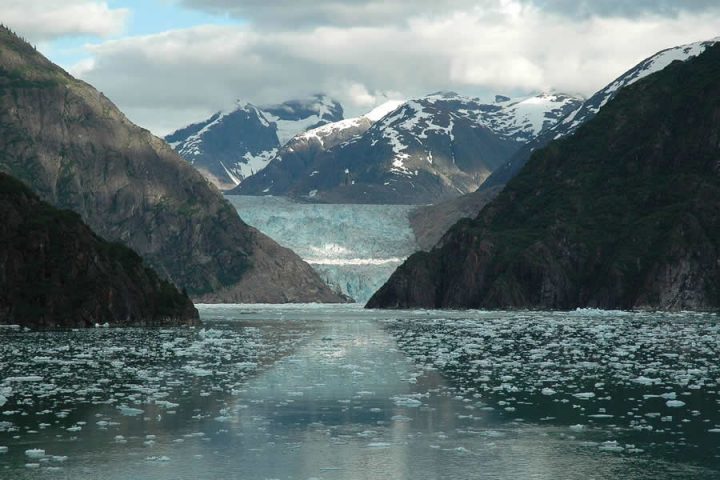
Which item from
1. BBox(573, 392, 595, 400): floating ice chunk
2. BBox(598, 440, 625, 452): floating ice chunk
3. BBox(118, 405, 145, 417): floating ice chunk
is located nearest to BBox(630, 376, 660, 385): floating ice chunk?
BBox(573, 392, 595, 400): floating ice chunk

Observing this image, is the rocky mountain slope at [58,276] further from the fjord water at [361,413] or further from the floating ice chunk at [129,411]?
the floating ice chunk at [129,411]

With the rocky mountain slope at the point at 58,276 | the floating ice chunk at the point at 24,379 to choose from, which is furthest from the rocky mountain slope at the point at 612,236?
the floating ice chunk at the point at 24,379

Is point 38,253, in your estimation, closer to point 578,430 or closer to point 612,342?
point 612,342

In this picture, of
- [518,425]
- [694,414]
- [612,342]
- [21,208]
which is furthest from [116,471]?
[21,208]

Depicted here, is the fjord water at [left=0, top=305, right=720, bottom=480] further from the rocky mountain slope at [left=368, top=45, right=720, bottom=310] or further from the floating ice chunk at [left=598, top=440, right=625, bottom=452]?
the rocky mountain slope at [left=368, top=45, right=720, bottom=310]

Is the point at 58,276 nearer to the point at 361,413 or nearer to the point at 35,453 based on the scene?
the point at 361,413

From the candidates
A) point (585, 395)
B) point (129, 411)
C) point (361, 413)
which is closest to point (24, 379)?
point (129, 411)
